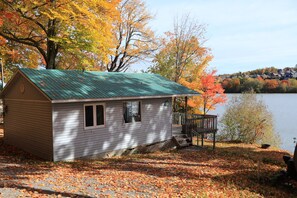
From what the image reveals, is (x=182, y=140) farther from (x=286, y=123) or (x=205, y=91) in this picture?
(x=286, y=123)

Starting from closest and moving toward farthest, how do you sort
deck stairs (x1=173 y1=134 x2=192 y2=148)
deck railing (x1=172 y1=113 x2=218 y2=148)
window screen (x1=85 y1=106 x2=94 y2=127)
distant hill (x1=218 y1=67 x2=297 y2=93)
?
1. window screen (x1=85 y1=106 x2=94 y2=127)
2. deck stairs (x1=173 y1=134 x2=192 y2=148)
3. deck railing (x1=172 y1=113 x2=218 y2=148)
4. distant hill (x1=218 y1=67 x2=297 y2=93)

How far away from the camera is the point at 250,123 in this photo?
87.6 ft

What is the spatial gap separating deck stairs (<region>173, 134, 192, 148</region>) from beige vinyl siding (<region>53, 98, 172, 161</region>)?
2.24ft

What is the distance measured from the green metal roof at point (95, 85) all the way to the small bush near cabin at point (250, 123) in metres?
12.5

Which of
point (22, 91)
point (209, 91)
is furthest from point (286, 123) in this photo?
point (22, 91)

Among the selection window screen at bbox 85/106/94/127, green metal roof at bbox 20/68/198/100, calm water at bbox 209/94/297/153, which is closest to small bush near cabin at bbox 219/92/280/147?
calm water at bbox 209/94/297/153

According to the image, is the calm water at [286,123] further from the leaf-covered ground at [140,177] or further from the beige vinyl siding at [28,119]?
the beige vinyl siding at [28,119]

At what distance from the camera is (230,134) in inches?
1087

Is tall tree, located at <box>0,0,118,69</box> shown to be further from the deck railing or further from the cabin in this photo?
the deck railing

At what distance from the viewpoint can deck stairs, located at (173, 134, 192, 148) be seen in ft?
53.7

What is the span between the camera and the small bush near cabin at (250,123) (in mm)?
26703

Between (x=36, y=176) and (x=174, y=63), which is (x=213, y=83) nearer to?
(x=174, y=63)

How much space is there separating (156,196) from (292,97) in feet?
214

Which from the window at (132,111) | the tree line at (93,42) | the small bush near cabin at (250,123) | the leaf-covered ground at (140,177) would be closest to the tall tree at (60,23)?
the tree line at (93,42)
